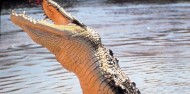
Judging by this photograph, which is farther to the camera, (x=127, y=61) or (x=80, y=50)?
(x=127, y=61)

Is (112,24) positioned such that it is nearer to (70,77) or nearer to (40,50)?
(40,50)

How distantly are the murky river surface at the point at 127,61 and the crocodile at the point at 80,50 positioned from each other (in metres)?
3.20

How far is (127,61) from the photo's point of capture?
1223 centimetres

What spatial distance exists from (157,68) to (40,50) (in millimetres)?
5032

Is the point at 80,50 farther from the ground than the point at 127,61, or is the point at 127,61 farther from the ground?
the point at 80,50

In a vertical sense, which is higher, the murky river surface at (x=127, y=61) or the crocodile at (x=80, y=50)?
the crocodile at (x=80, y=50)

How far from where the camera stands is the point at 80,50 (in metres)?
5.77

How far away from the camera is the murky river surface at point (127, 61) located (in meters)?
9.54

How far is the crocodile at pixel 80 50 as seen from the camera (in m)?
5.52

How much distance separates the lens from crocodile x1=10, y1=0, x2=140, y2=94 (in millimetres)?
5516

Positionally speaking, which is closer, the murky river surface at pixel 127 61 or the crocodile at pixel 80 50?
the crocodile at pixel 80 50

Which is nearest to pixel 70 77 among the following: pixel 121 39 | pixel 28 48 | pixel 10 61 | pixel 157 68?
pixel 157 68

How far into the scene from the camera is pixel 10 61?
13125 millimetres

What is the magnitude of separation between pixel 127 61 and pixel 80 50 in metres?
6.55
